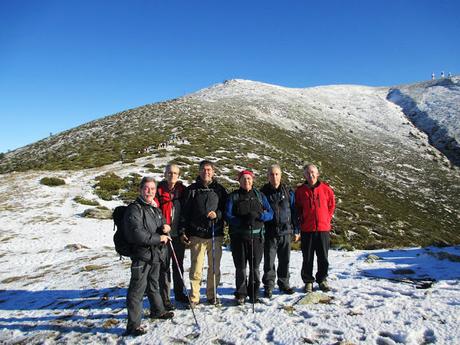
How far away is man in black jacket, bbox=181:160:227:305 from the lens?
6156 millimetres

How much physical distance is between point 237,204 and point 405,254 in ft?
21.8

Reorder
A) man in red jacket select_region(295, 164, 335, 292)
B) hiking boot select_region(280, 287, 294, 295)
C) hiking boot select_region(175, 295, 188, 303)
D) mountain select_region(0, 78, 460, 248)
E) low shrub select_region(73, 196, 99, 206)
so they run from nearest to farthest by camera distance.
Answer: hiking boot select_region(175, 295, 188, 303), hiking boot select_region(280, 287, 294, 295), man in red jacket select_region(295, 164, 335, 292), low shrub select_region(73, 196, 99, 206), mountain select_region(0, 78, 460, 248)

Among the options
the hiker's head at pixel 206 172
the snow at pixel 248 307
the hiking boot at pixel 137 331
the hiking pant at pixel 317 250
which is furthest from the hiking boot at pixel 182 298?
the hiking pant at pixel 317 250

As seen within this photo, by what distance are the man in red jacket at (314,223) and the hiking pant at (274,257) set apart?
418mm

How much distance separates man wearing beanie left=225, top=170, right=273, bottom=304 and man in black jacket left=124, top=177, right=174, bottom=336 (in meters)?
1.32

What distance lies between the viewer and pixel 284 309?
232 inches

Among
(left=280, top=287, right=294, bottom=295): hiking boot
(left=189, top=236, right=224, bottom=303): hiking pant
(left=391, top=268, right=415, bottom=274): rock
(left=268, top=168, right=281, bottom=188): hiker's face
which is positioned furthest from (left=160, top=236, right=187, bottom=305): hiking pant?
(left=391, top=268, right=415, bottom=274): rock

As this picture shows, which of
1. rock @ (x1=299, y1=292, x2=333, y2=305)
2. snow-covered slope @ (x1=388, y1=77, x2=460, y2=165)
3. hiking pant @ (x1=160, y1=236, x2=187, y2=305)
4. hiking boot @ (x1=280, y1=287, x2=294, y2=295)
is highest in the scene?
snow-covered slope @ (x1=388, y1=77, x2=460, y2=165)

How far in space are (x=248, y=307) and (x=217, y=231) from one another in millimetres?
1477

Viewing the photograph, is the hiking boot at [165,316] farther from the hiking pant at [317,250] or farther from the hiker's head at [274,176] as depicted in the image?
the hiker's head at [274,176]

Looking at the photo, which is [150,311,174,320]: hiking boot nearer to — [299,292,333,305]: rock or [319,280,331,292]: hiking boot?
[299,292,333,305]: rock

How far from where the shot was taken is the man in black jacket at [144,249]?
207 inches

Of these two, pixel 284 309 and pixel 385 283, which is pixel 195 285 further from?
pixel 385 283

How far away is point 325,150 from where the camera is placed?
41219 mm
